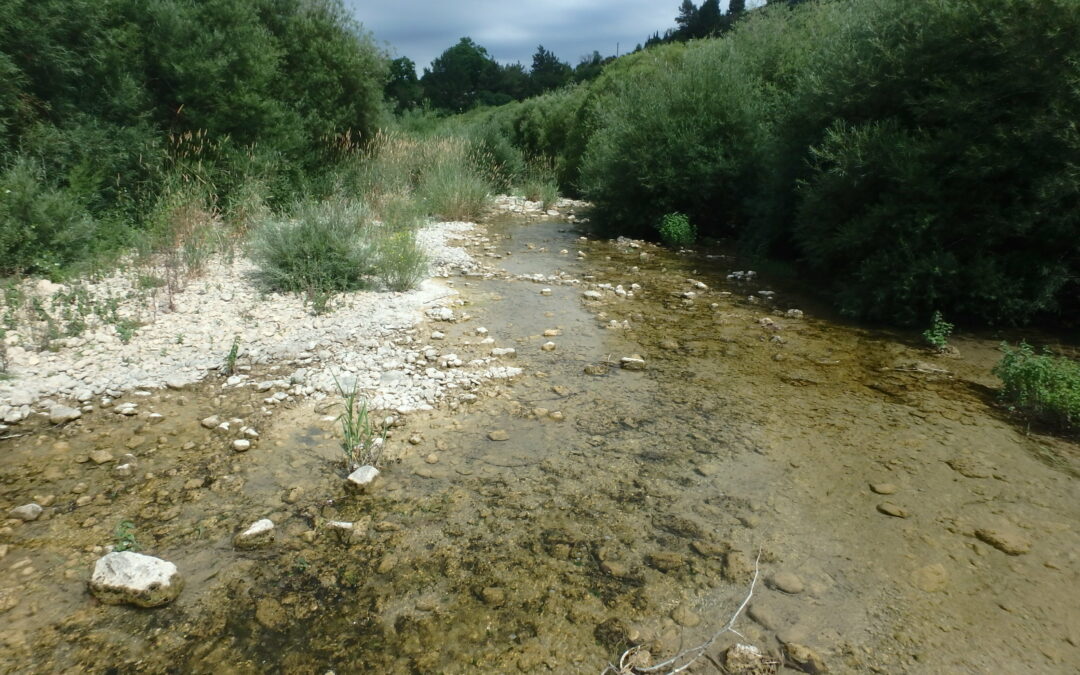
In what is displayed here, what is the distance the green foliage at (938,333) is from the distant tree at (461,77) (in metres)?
67.0

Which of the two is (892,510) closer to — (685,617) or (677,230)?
(685,617)

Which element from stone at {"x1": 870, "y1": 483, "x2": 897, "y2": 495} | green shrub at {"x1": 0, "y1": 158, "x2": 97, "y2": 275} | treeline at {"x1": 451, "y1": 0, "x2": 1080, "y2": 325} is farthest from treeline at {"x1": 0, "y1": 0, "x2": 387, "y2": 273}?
treeline at {"x1": 451, "y1": 0, "x2": 1080, "y2": 325}

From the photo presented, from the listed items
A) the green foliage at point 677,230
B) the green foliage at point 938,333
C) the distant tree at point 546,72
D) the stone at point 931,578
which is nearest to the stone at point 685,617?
the stone at point 931,578

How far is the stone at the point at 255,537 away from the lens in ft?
9.96

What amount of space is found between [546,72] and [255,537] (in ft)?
248

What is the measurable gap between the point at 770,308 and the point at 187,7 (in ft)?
32.2

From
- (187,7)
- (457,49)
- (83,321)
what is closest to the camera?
(83,321)

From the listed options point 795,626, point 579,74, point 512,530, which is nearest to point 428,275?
point 512,530

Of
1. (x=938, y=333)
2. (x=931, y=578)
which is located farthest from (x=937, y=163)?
(x=931, y=578)

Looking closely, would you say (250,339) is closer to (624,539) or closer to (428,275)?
(428,275)

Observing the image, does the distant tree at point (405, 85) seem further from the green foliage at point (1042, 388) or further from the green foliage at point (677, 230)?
the green foliage at point (1042, 388)

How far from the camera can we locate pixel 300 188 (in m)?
11.6

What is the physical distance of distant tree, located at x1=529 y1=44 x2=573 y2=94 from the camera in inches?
2564

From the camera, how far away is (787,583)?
2.88 m
